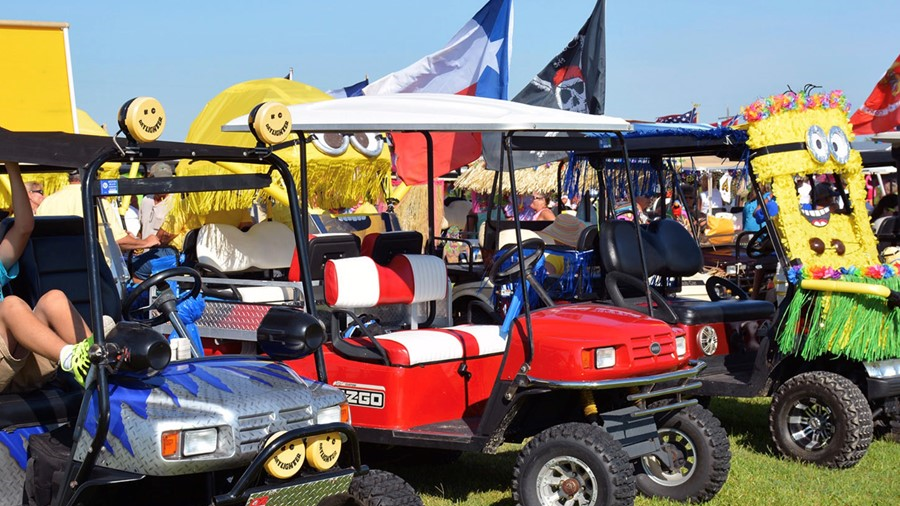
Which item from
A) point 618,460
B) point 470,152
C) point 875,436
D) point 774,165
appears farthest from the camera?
point 470,152

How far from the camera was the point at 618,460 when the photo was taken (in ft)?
15.4

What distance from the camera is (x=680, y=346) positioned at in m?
5.29

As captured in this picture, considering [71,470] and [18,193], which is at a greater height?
[18,193]

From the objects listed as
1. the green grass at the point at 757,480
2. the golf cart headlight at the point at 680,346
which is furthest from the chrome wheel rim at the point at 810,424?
the golf cart headlight at the point at 680,346

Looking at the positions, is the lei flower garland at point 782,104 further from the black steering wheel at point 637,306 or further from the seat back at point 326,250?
the seat back at point 326,250

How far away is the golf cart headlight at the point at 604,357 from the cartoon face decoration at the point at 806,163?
6.92 ft

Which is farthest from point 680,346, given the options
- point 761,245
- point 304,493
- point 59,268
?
point 761,245

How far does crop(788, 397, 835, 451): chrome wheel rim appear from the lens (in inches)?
247

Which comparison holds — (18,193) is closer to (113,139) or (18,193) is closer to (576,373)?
(113,139)

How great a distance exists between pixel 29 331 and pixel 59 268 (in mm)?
1119

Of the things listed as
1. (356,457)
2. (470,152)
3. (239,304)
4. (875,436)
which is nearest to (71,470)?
(356,457)

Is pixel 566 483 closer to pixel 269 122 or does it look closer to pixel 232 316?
pixel 269 122

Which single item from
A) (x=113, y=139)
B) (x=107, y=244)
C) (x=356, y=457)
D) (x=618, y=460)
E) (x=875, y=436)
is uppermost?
(x=113, y=139)

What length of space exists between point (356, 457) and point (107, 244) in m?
1.83
